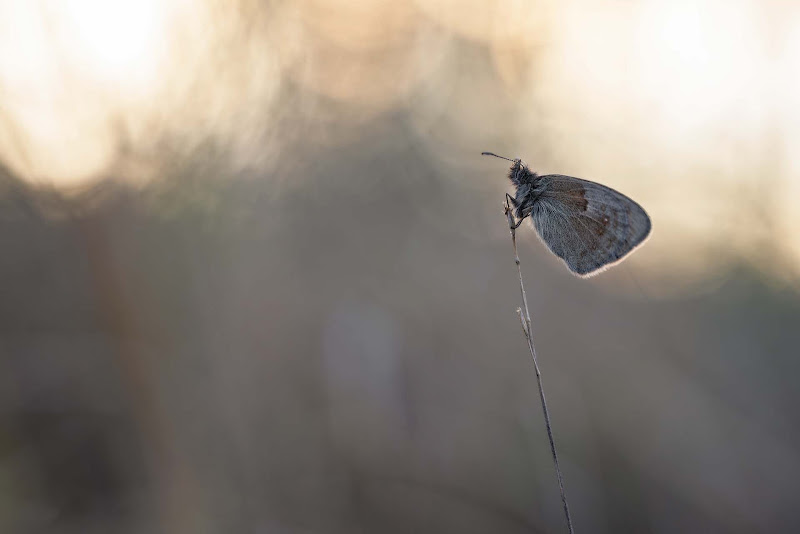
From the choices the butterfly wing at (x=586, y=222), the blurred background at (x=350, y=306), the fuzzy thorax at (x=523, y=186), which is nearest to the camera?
the butterfly wing at (x=586, y=222)

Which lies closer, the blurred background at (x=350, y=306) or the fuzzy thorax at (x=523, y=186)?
the fuzzy thorax at (x=523, y=186)

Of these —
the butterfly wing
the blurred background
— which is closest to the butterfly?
the butterfly wing

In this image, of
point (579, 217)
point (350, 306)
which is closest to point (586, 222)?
point (579, 217)

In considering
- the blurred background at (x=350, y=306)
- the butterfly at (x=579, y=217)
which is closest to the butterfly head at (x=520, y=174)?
the butterfly at (x=579, y=217)

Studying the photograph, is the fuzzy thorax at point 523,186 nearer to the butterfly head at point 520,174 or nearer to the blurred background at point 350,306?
the butterfly head at point 520,174

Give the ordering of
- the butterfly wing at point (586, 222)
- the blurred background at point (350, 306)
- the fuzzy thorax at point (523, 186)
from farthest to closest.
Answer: the blurred background at point (350, 306)
the fuzzy thorax at point (523, 186)
the butterfly wing at point (586, 222)

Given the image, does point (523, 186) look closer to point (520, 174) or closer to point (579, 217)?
point (520, 174)

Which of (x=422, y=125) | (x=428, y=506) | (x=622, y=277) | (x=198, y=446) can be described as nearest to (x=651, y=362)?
(x=622, y=277)

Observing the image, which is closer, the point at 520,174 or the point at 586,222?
the point at 586,222
